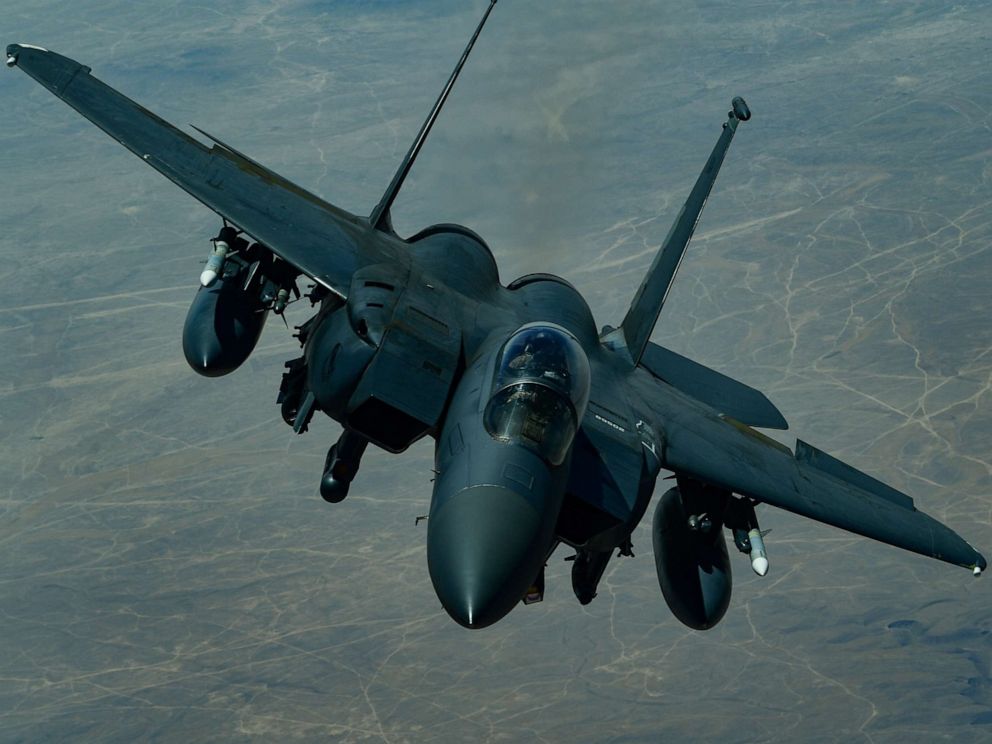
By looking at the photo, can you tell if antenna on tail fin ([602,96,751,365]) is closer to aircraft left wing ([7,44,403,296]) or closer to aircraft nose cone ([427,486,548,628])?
aircraft left wing ([7,44,403,296])

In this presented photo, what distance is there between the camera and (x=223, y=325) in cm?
3197

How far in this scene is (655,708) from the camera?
75.5 m

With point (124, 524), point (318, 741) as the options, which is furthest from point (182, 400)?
point (318, 741)

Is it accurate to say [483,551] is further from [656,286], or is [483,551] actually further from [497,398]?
[656,286]

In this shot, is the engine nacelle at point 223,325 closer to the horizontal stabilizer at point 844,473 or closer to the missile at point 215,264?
the missile at point 215,264

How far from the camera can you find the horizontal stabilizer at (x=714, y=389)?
33.0 m

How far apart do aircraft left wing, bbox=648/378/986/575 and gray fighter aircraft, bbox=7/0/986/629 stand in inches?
1.8

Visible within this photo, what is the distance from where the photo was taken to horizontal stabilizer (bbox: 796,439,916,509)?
31.2 metres

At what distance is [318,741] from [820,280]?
5335 centimetres

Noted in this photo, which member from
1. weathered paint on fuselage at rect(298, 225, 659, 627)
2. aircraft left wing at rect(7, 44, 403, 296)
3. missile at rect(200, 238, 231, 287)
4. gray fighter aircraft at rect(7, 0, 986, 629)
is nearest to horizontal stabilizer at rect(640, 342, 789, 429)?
gray fighter aircraft at rect(7, 0, 986, 629)

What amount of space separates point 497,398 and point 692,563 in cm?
649

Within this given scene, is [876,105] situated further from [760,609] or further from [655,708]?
[655,708]

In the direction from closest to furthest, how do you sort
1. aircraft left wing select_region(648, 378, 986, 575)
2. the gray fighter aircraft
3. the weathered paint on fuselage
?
the weathered paint on fuselage, the gray fighter aircraft, aircraft left wing select_region(648, 378, 986, 575)

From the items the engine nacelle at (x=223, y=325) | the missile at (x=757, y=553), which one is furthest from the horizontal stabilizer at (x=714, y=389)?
the engine nacelle at (x=223, y=325)
